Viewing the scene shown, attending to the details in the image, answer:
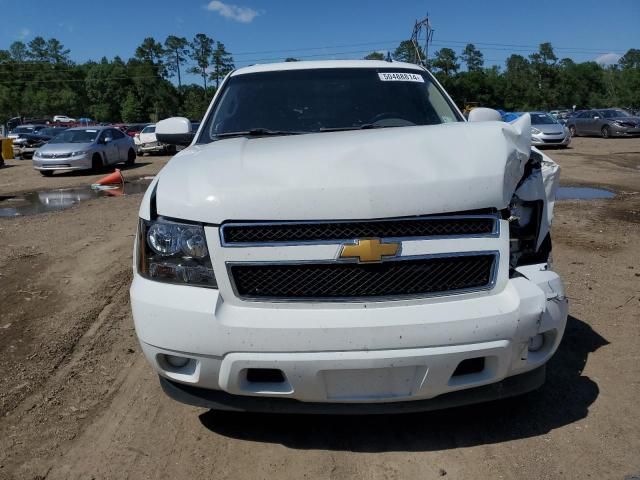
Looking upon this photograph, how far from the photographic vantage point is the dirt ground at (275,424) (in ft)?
8.38

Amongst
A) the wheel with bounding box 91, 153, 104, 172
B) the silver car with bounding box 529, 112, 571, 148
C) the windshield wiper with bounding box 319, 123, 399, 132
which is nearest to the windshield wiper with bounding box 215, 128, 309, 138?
the windshield wiper with bounding box 319, 123, 399, 132

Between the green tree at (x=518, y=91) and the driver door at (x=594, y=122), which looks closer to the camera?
the driver door at (x=594, y=122)

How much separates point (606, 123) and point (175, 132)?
31016 millimetres

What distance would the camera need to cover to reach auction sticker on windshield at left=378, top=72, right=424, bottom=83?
417 centimetres

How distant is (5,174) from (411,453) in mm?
20934

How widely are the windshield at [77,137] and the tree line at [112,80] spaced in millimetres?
81477

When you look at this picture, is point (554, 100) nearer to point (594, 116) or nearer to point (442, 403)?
point (594, 116)

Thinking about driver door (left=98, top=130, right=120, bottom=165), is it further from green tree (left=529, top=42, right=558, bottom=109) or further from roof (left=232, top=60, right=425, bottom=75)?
green tree (left=529, top=42, right=558, bottom=109)

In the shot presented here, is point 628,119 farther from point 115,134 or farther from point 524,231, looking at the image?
point 524,231

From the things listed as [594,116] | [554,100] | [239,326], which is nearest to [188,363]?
[239,326]

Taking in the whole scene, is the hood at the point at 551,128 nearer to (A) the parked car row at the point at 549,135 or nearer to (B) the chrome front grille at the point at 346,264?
(A) the parked car row at the point at 549,135

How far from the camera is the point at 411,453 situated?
2.63 metres

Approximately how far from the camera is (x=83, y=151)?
57.7ft

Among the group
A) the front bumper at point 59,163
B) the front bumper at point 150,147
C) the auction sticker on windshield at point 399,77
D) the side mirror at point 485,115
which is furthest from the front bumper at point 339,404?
the front bumper at point 150,147
